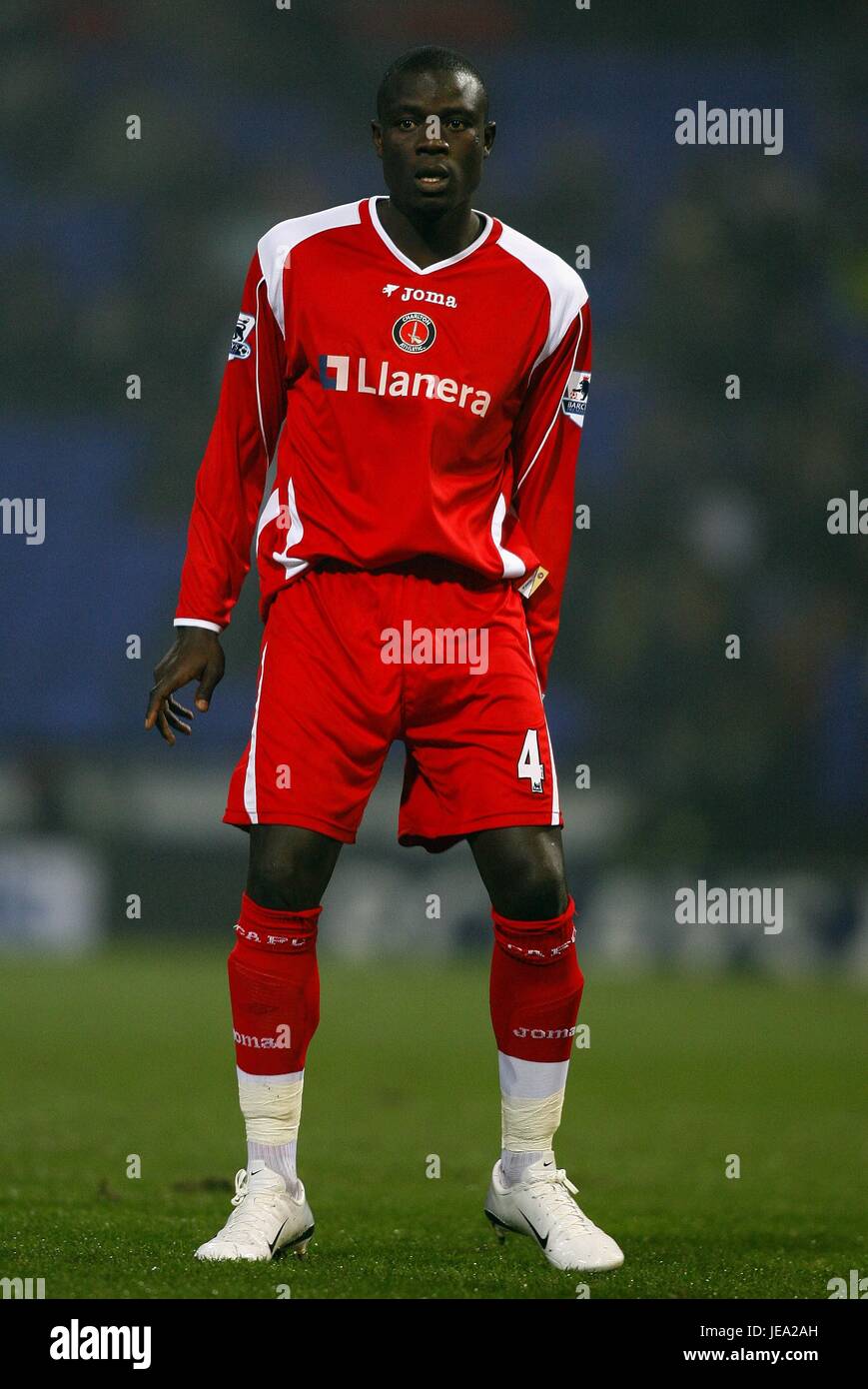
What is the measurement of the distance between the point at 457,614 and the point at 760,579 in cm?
1043

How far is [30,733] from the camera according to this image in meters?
13.4

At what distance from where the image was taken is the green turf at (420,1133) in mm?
2967

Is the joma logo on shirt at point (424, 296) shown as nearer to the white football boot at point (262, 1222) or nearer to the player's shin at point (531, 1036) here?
the player's shin at point (531, 1036)

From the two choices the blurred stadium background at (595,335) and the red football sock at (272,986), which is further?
the blurred stadium background at (595,335)

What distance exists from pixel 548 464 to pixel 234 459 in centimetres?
57

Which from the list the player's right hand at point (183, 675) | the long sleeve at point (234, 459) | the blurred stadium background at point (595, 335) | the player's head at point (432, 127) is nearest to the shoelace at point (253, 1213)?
the player's right hand at point (183, 675)

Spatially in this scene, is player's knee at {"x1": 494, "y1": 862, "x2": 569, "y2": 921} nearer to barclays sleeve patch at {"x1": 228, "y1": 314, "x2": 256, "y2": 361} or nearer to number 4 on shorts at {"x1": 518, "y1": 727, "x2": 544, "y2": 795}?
number 4 on shorts at {"x1": 518, "y1": 727, "x2": 544, "y2": 795}

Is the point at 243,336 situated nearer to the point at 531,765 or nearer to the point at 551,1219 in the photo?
the point at 531,765

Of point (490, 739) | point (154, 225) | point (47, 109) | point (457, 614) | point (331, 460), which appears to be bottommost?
point (490, 739)

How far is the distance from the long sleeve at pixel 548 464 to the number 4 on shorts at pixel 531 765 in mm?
257

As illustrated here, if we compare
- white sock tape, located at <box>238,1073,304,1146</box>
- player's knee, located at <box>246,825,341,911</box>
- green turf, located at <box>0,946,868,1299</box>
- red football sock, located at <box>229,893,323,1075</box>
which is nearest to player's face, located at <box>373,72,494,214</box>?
player's knee, located at <box>246,825,341,911</box>

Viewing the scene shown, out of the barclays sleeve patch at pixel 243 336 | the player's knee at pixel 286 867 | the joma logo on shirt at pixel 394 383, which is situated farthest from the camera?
the barclays sleeve patch at pixel 243 336
